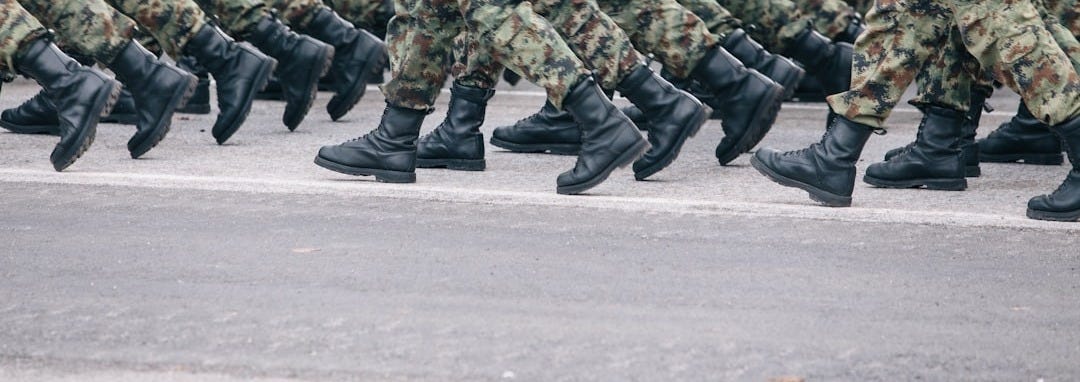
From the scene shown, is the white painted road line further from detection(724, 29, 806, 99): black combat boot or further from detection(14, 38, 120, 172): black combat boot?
detection(724, 29, 806, 99): black combat boot

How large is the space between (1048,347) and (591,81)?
6.88 ft

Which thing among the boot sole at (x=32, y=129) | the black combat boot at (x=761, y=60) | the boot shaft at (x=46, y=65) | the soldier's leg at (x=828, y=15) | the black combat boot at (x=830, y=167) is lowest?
the boot sole at (x=32, y=129)

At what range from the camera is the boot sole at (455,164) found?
6.49m

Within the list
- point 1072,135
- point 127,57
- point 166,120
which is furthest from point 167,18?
point 1072,135

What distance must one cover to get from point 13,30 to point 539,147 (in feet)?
6.89

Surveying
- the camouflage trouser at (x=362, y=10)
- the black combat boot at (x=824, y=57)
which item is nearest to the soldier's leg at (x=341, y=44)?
the camouflage trouser at (x=362, y=10)

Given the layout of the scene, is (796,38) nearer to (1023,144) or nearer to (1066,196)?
(1023,144)

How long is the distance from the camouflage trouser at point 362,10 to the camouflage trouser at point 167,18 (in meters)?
1.88

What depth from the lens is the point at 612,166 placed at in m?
5.65

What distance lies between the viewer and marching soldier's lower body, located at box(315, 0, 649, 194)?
18.0 feet

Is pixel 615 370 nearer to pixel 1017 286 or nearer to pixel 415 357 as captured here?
pixel 415 357

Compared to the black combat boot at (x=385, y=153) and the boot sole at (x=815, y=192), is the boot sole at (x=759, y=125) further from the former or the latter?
the black combat boot at (x=385, y=153)

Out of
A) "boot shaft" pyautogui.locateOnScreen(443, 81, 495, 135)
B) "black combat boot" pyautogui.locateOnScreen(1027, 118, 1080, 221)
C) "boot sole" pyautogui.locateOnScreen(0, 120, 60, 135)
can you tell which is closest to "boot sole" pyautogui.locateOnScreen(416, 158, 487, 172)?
"boot shaft" pyautogui.locateOnScreen(443, 81, 495, 135)

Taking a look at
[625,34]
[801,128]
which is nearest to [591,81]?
[625,34]
